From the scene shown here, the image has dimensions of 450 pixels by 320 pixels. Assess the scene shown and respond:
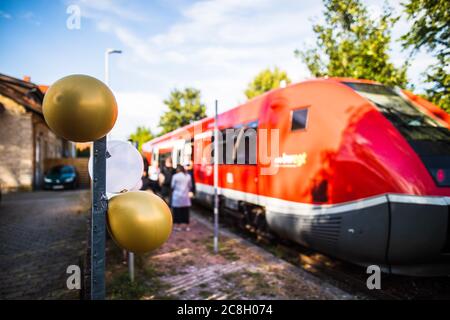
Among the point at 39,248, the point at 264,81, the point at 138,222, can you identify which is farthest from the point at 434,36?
the point at 264,81

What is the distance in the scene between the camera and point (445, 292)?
4488 mm

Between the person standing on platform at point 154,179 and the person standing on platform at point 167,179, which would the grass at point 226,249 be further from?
the person standing on platform at point 154,179

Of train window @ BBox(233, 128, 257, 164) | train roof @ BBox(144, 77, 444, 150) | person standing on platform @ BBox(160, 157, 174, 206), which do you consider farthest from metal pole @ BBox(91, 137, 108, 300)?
person standing on platform @ BBox(160, 157, 174, 206)

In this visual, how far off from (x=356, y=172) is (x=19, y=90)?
18.8 m

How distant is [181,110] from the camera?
3759 cm

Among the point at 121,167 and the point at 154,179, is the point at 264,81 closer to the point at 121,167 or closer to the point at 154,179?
the point at 154,179

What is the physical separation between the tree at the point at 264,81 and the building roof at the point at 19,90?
22.4m

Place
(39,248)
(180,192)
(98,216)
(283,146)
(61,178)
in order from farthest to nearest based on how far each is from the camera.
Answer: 1. (61,178)
2. (180,192)
3. (39,248)
4. (283,146)
5. (98,216)

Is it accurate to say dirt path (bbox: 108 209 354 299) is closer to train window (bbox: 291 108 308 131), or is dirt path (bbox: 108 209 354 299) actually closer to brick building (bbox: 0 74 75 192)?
train window (bbox: 291 108 308 131)

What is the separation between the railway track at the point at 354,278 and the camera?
174 inches

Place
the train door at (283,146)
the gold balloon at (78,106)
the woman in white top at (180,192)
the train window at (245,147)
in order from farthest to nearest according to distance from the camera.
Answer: the woman in white top at (180,192), the train window at (245,147), the train door at (283,146), the gold balloon at (78,106)

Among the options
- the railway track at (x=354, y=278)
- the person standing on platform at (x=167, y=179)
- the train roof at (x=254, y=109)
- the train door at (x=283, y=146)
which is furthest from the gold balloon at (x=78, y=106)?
the person standing on platform at (x=167, y=179)
